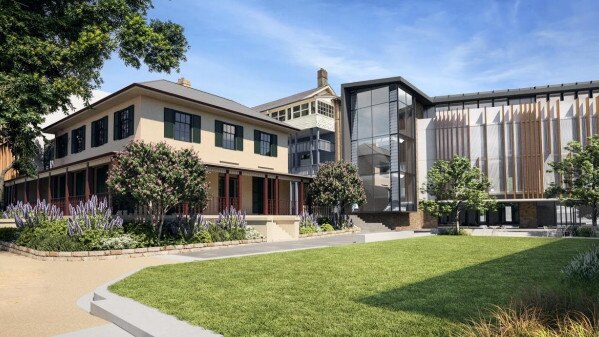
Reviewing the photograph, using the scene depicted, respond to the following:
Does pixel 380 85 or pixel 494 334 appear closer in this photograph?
pixel 494 334

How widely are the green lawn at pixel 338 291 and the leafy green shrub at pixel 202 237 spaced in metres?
5.80

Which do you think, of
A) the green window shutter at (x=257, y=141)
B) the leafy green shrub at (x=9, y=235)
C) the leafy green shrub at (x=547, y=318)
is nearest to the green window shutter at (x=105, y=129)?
the leafy green shrub at (x=9, y=235)

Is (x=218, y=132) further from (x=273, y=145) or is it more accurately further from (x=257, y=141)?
(x=273, y=145)

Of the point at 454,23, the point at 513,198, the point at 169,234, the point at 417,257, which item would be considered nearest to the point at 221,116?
the point at 169,234

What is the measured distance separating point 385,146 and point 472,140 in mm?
8646

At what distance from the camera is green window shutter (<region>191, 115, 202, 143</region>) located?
23.6 meters

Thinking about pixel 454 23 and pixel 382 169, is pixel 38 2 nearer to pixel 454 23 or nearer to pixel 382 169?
pixel 454 23

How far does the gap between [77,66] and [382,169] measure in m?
26.5

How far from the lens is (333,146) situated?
40.7 metres

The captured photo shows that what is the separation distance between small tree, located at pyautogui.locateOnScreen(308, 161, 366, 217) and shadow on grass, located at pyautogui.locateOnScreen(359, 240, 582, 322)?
53.7 ft

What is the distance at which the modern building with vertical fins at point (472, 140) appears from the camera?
116 ft

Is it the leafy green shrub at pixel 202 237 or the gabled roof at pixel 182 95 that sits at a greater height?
the gabled roof at pixel 182 95

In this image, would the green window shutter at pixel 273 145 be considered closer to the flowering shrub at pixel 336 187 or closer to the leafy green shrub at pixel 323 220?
the flowering shrub at pixel 336 187

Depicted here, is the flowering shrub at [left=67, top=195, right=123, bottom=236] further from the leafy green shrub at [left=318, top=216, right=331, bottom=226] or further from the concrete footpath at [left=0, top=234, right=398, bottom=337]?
the leafy green shrub at [left=318, top=216, right=331, bottom=226]
